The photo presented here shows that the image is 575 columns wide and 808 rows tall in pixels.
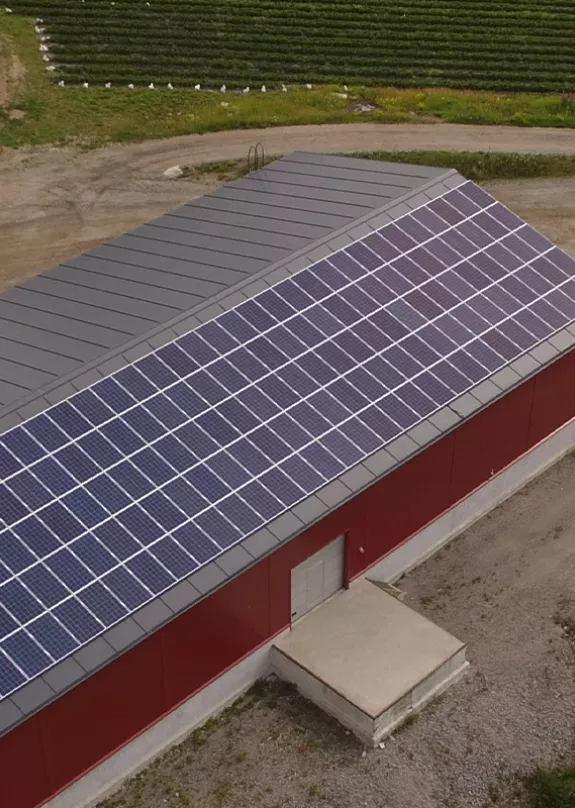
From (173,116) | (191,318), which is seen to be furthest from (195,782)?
(173,116)

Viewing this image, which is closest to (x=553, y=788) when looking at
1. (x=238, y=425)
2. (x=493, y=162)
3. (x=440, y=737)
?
(x=440, y=737)

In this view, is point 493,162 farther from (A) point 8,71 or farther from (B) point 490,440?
(A) point 8,71

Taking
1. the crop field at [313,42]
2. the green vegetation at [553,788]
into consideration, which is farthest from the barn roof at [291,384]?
the crop field at [313,42]

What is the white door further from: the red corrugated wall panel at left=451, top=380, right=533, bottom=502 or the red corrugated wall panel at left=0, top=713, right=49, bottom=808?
the red corrugated wall panel at left=0, top=713, right=49, bottom=808

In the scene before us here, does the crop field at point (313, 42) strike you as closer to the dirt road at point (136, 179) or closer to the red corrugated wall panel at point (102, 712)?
the dirt road at point (136, 179)

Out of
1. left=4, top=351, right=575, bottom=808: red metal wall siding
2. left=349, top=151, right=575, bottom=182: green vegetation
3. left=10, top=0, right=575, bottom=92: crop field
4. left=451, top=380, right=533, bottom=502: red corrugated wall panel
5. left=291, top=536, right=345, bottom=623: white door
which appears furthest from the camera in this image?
left=10, top=0, right=575, bottom=92: crop field

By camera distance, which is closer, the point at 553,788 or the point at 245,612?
the point at 553,788

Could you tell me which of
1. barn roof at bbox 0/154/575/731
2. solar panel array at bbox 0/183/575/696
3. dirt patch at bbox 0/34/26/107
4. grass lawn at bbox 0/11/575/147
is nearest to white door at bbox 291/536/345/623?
barn roof at bbox 0/154/575/731
